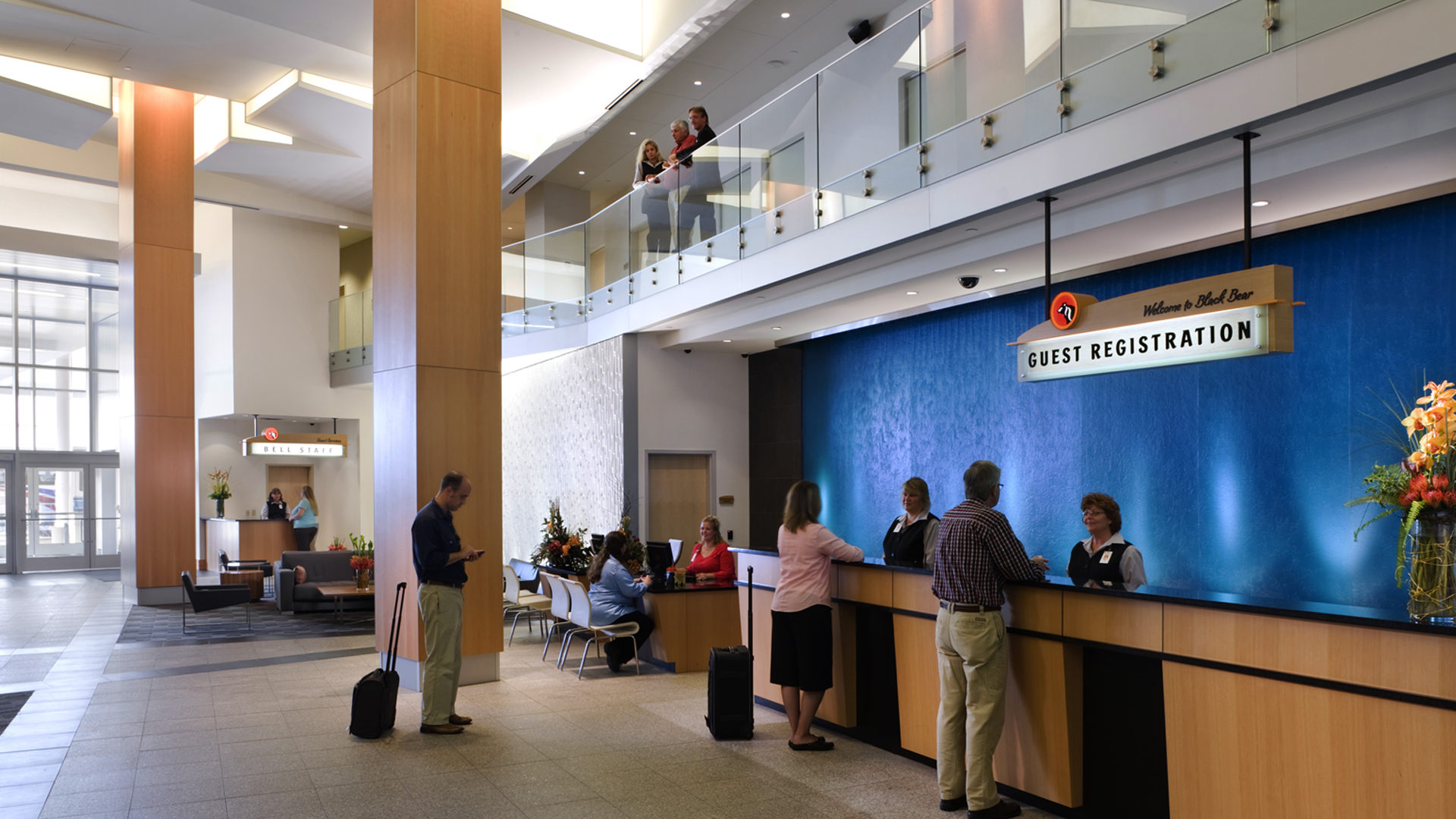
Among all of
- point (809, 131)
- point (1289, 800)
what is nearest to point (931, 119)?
point (809, 131)

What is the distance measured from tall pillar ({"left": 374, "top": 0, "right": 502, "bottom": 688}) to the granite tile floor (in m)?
1.02

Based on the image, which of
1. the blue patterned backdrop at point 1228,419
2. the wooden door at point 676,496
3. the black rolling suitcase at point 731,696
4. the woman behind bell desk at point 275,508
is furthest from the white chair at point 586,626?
the woman behind bell desk at point 275,508

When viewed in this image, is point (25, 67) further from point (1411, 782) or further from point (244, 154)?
point (1411, 782)

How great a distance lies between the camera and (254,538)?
18328 mm

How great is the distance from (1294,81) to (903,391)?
243 inches

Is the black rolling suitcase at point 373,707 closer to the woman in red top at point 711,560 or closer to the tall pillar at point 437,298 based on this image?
the tall pillar at point 437,298

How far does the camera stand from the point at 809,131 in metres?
8.64

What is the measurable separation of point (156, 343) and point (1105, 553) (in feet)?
42.9

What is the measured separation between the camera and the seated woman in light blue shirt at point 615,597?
326 inches

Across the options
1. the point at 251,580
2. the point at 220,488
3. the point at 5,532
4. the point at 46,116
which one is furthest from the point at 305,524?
the point at 46,116

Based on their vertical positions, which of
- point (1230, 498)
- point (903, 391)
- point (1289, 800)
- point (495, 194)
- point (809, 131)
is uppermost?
point (809, 131)

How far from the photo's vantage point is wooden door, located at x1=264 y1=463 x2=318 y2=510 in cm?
2081

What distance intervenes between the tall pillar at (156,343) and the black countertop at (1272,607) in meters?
12.7

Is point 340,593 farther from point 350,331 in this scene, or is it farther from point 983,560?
point 350,331
